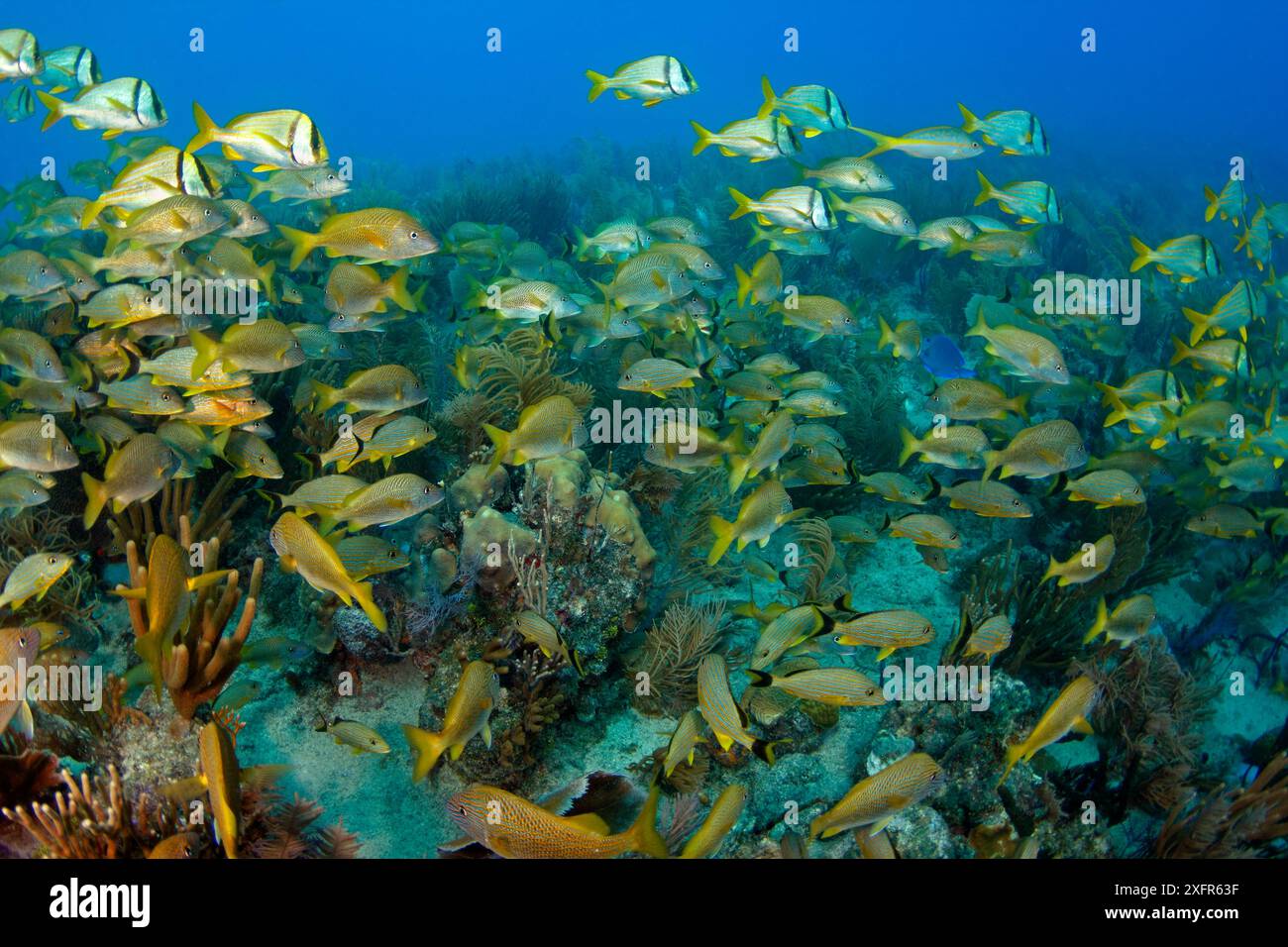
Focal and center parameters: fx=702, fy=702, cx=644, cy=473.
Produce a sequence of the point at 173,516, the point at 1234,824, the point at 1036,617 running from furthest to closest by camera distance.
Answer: the point at 1036,617, the point at 173,516, the point at 1234,824

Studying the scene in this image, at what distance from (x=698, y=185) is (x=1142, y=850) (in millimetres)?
20293

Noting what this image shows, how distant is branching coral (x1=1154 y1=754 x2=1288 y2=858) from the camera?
362cm

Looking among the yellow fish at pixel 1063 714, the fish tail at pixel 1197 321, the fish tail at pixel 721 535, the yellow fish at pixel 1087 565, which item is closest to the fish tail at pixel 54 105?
the fish tail at pixel 721 535

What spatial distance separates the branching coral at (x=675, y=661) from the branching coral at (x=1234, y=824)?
8.73 ft

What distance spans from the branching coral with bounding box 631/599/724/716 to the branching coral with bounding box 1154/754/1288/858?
266 centimetres

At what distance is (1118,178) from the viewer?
31.5 metres

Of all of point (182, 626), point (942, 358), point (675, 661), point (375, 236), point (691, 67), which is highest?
point (691, 67)

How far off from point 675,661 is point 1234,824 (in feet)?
10.1

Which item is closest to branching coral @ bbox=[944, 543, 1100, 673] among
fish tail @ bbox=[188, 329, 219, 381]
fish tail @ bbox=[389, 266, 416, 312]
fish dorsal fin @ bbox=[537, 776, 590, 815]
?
fish dorsal fin @ bbox=[537, 776, 590, 815]

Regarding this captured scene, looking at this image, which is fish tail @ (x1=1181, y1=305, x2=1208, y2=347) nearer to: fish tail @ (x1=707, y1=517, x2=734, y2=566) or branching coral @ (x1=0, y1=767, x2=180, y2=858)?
fish tail @ (x1=707, y1=517, x2=734, y2=566)

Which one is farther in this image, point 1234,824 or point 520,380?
point 520,380

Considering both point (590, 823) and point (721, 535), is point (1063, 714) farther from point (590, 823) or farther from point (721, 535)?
point (590, 823)

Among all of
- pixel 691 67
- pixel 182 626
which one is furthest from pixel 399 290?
pixel 691 67

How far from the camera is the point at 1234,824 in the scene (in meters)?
3.65
